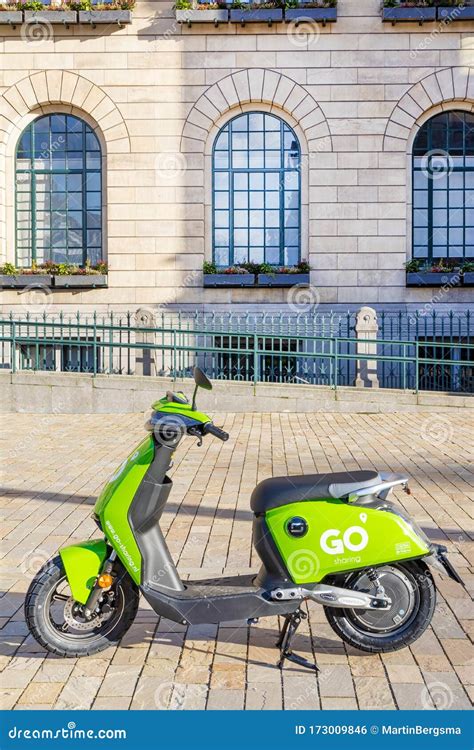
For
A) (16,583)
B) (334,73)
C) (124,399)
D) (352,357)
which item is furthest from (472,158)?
(16,583)

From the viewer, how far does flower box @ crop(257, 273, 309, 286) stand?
21375 millimetres

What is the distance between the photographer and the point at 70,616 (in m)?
4.33

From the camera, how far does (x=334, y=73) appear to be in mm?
21438

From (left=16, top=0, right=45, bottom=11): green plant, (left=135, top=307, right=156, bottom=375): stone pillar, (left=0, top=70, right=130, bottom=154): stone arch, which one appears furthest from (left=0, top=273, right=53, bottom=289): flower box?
(left=16, top=0, right=45, bottom=11): green plant

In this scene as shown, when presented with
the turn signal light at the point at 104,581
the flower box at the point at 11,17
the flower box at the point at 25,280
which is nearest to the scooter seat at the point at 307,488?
the turn signal light at the point at 104,581

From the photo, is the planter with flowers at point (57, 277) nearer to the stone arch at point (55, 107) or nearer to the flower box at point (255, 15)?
the stone arch at point (55, 107)

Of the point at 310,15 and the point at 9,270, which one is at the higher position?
the point at 310,15

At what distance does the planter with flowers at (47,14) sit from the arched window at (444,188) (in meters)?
9.12

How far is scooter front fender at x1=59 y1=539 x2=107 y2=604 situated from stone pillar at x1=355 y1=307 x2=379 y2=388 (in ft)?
45.2

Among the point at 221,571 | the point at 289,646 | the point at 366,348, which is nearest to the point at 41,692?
the point at 289,646

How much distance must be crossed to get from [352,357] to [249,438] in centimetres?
499

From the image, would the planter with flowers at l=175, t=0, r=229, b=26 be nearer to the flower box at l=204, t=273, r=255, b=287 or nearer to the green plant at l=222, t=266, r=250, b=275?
the green plant at l=222, t=266, r=250, b=275

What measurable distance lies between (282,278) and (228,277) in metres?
1.32

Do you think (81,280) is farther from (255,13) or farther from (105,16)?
(255,13)
